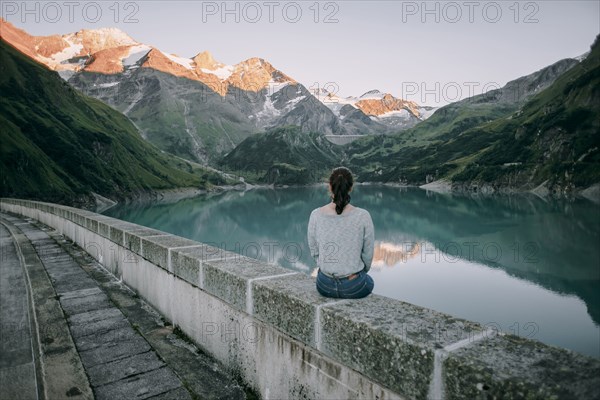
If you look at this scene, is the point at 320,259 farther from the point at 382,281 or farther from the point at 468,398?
the point at 382,281

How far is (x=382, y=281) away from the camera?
46.5 meters

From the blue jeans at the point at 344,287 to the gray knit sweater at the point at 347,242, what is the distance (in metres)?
0.09

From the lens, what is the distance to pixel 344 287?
15.1 ft

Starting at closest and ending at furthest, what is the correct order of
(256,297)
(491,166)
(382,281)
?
(256,297) → (382,281) → (491,166)

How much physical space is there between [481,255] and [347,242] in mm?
61224

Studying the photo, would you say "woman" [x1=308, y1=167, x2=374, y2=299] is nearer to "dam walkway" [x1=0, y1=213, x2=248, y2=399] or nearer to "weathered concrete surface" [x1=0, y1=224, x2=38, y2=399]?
"dam walkway" [x1=0, y1=213, x2=248, y2=399]

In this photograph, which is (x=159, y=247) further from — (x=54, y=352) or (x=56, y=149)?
(x=56, y=149)

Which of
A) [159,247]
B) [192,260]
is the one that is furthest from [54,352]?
[159,247]

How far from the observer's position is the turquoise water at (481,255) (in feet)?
113

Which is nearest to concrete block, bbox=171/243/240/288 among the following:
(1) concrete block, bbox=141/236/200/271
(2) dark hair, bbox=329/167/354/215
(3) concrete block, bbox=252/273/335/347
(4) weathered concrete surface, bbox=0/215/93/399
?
(1) concrete block, bbox=141/236/200/271

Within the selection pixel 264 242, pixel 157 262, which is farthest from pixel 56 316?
pixel 264 242

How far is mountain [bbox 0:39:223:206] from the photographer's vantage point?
105375 mm

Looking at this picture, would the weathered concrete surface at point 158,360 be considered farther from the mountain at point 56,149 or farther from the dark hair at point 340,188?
the mountain at point 56,149

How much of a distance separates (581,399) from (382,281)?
45.5 meters
